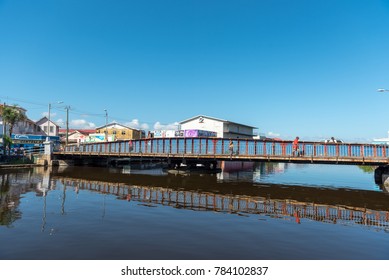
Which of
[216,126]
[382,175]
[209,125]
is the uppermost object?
[209,125]

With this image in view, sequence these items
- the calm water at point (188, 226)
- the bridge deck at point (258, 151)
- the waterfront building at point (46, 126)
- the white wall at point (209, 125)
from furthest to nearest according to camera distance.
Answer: the waterfront building at point (46, 126), the white wall at point (209, 125), the bridge deck at point (258, 151), the calm water at point (188, 226)

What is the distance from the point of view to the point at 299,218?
17.1 m

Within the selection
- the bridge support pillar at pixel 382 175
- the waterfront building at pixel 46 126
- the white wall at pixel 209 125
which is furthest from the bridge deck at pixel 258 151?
the waterfront building at pixel 46 126

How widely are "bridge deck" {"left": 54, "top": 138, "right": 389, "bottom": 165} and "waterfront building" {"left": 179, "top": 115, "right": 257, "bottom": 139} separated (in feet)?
95.4

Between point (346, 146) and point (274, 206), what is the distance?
17988mm

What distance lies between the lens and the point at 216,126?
75.3 meters

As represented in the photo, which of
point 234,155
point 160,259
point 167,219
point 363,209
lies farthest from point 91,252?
point 234,155

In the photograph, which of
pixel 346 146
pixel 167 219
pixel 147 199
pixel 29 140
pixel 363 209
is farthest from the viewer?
pixel 29 140

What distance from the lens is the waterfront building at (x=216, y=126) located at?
74.8m

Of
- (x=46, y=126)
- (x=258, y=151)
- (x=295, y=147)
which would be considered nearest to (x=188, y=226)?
(x=295, y=147)

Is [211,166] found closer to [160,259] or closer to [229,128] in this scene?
[229,128]

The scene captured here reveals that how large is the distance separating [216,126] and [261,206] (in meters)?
55.5

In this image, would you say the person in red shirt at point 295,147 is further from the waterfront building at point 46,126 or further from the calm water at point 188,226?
the waterfront building at point 46,126

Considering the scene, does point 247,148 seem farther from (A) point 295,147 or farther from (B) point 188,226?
(B) point 188,226
